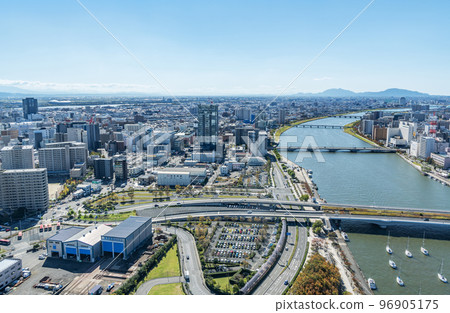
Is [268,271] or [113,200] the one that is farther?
[113,200]

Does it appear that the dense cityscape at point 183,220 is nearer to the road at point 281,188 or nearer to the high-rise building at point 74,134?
the road at point 281,188

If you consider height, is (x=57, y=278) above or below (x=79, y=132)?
below

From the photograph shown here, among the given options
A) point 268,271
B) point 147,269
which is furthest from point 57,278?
point 268,271

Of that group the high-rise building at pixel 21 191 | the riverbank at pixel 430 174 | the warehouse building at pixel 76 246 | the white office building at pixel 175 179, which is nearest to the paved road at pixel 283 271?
the warehouse building at pixel 76 246

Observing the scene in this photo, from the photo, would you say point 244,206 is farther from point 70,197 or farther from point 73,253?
point 70,197

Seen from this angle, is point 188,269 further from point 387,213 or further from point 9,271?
point 387,213

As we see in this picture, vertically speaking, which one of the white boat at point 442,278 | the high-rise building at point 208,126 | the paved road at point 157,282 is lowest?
the white boat at point 442,278

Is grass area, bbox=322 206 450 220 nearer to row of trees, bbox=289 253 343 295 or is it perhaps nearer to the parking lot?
the parking lot

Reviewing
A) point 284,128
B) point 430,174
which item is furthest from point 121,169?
point 284,128
